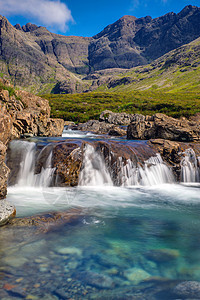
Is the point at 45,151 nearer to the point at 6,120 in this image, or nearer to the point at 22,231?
the point at 6,120

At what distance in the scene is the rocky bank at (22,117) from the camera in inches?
650

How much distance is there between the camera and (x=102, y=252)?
21.6 ft

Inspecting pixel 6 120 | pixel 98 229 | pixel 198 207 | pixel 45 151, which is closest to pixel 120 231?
pixel 98 229

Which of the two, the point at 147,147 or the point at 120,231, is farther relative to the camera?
the point at 147,147

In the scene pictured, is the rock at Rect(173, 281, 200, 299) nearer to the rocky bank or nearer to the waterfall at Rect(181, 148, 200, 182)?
the rocky bank

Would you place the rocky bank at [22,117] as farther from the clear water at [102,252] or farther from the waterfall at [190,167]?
the waterfall at [190,167]

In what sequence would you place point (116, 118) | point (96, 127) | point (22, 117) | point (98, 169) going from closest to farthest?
point (98, 169), point (22, 117), point (96, 127), point (116, 118)

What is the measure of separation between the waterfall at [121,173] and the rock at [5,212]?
7.47 m

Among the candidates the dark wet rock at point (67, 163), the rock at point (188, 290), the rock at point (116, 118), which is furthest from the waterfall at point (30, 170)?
the rock at point (116, 118)

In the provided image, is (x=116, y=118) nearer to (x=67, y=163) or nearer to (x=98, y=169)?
(x=98, y=169)

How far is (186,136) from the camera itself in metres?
26.1

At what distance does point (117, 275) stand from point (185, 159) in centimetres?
1556

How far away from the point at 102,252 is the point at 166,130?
23497 mm

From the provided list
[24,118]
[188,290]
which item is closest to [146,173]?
[188,290]
